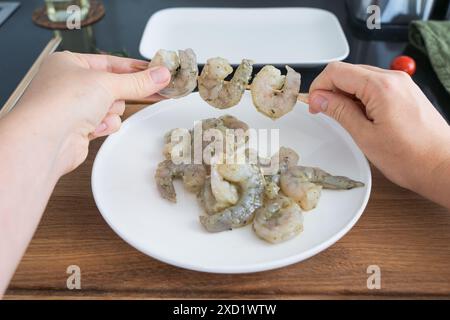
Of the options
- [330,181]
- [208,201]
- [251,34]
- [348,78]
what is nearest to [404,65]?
[251,34]

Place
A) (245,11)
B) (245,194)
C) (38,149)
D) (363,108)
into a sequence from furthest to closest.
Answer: (245,11) < (363,108) < (245,194) < (38,149)

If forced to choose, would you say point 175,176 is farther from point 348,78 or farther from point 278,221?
point 348,78

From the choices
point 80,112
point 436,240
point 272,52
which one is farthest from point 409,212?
point 272,52

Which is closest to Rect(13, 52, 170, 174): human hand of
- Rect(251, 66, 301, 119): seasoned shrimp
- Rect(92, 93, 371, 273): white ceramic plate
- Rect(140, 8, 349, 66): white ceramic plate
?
Rect(92, 93, 371, 273): white ceramic plate

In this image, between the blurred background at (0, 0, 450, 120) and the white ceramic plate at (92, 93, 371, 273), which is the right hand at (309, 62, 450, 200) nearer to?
the white ceramic plate at (92, 93, 371, 273)

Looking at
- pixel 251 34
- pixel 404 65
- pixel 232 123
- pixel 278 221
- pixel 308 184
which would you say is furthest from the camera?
pixel 251 34

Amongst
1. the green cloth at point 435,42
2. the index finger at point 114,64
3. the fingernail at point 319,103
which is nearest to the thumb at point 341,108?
the fingernail at point 319,103

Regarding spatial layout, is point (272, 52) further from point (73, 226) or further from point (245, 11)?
point (73, 226)
